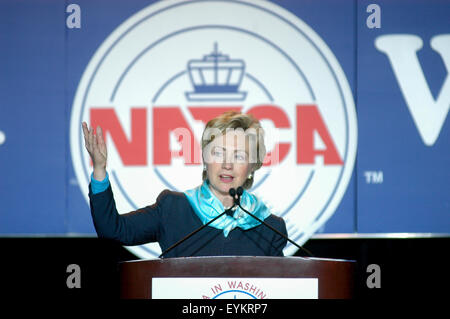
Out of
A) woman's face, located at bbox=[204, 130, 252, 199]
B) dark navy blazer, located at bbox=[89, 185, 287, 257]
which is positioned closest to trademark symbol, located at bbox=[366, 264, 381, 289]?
dark navy blazer, located at bbox=[89, 185, 287, 257]

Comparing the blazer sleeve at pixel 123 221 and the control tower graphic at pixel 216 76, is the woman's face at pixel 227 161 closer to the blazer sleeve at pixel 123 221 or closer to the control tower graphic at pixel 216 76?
the blazer sleeve at pixel 123 221

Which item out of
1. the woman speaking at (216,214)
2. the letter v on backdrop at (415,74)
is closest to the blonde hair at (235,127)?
the woman speaking at (216,214)

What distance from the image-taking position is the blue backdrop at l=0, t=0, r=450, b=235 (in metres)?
3.27

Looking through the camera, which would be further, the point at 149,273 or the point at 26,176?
the point at 26,176

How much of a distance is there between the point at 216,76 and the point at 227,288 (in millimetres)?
1904

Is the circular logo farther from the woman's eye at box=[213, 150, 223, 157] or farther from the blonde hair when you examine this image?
the woman's eye at box=[213, 150, 223, 157]

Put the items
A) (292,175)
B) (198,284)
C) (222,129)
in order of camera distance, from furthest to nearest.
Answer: (292,175) < (222,129) < (198,284)

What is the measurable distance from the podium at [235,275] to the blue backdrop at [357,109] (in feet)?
5.49

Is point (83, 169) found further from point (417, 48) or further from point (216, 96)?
point (417, 48)

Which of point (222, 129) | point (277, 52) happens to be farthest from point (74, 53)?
point (222, 129)

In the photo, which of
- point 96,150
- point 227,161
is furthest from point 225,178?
point 96,150

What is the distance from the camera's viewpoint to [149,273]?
1.61 meters

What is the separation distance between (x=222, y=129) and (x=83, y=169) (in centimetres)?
133

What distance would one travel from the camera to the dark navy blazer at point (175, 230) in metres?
2.01
